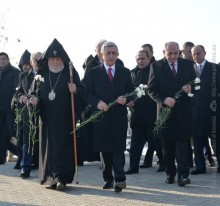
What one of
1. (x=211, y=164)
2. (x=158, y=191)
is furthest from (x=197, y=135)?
(x=158, y=191)

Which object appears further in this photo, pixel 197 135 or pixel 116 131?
pixel 197 135

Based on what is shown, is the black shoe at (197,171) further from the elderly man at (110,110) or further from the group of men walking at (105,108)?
the elderly man at (110,110)

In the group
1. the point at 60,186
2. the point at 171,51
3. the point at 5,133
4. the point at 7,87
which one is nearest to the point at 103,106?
the point at 60,186

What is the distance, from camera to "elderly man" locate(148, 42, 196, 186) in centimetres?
917

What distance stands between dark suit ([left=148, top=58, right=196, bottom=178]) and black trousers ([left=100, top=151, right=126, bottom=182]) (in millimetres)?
912

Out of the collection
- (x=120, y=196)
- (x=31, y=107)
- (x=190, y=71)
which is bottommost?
(x=120, y=196)

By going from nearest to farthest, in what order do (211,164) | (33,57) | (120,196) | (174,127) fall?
(120,196), (174,127), (33,57), (211,164)

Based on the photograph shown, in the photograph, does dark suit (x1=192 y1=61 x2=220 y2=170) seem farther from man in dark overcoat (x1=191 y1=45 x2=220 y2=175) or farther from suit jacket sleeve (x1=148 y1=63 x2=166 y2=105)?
suit jacket sleeve (x1=148 y1=63 x2=166 y2=105)

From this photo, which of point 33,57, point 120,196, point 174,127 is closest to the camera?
point 120,196

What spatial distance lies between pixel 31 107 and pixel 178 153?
97.4 inches

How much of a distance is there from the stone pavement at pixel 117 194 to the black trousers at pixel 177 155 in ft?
0.77

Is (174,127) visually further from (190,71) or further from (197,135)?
(197,135)

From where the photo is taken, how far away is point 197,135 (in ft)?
35.0

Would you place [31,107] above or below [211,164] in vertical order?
above
